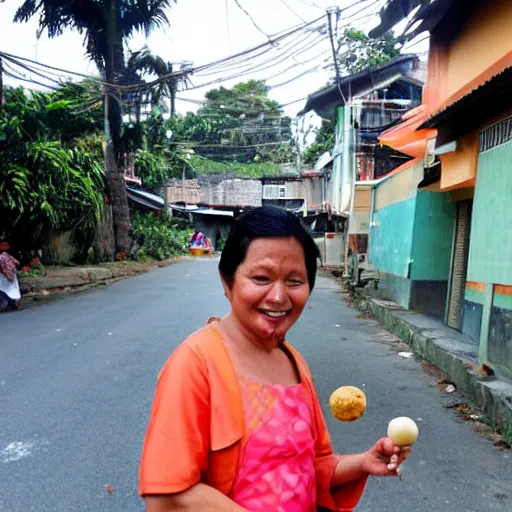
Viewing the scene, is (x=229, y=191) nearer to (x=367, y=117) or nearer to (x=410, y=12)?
(x=367, y=117)

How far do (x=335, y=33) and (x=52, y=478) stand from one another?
33.1 feet

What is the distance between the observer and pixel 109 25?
56.1 feet

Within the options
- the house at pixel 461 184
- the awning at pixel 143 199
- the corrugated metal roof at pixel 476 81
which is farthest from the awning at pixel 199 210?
the corrugated metal roof at pixel 476 81

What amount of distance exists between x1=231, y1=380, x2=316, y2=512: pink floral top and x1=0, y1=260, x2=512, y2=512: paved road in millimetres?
1830

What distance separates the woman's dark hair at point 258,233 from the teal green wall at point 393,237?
7874 mm

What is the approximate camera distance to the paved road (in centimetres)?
307

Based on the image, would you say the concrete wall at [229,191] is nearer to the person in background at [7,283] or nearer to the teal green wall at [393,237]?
the teal green wall at [393,237]

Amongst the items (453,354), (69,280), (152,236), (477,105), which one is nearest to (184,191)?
(152,236)

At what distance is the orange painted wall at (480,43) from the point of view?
247 inches

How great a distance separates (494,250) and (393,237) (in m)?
5.19

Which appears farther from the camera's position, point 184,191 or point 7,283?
point 184,191

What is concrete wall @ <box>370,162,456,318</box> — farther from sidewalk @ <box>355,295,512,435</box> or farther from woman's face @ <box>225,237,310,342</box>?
woman's face @ <box>225,237,310,342</box>

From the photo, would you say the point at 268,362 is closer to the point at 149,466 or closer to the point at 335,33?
the point at 149,466

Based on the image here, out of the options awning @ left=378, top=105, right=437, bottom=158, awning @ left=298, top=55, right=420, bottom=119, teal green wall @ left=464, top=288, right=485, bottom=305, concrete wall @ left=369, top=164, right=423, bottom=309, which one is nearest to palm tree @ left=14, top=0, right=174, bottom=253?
awning @ left=298, top=55, right=420, bottom=119
